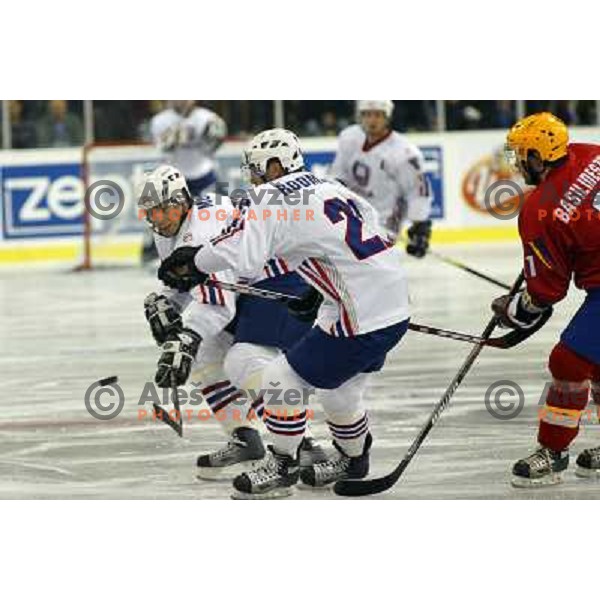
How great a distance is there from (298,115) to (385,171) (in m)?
4.77

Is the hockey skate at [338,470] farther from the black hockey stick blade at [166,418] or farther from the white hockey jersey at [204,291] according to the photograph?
the black hockey stick blade at [166,418]

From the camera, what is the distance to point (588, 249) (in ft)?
16.4

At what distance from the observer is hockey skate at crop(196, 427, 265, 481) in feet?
18.0

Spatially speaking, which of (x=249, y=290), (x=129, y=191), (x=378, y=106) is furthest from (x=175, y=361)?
(x=129, y=191)

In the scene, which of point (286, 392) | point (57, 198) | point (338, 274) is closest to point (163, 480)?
point (286, 392)

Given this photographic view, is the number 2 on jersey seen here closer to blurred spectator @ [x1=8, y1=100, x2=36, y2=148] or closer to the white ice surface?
the white ice surface

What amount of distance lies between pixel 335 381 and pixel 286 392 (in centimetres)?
16

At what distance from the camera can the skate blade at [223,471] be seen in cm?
546

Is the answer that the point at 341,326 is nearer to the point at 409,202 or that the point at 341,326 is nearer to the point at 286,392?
the point at 286,392

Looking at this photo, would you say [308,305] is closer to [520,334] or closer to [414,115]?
[520,334]

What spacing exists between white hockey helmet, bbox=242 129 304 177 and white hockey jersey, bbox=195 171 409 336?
15cm

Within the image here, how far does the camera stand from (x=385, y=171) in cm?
930
